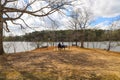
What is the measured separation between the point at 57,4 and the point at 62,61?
204 inches

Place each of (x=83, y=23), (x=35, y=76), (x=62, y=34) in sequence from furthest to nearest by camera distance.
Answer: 1. (x=62, y=34)
2. (x=83, y=23)
3. (x=35, y=76)

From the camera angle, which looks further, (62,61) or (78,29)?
(78,29)

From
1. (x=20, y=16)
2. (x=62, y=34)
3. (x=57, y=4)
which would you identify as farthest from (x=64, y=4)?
(x=62, y=34)

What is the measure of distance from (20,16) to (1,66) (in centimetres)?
618

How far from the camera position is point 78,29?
49.2 metres

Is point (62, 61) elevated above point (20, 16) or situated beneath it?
situated beneath

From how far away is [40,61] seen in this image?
1758 centimetres

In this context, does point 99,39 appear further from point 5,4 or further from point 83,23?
point 5,4

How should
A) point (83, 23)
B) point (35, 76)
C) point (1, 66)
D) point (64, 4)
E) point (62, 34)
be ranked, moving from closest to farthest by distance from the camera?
point (35, 76)
point (1, 66)
point (64, 4)
point (83, 23)
point (62, 34)

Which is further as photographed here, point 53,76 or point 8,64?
point 8,64

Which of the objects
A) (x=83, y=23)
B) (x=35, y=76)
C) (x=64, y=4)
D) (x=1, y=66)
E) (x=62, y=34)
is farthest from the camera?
(x=62, y=34)

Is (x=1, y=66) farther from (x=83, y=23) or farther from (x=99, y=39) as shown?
(x=99, y=39)

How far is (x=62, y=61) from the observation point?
59.1 feet

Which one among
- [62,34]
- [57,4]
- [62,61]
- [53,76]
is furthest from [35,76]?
[62,34]
